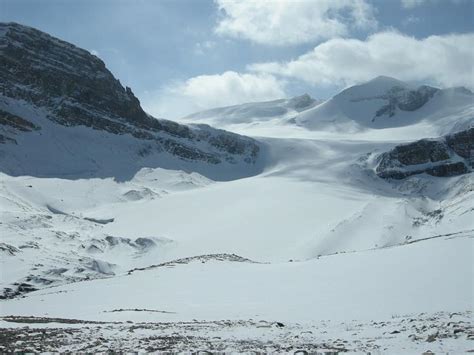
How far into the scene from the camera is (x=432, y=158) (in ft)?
380

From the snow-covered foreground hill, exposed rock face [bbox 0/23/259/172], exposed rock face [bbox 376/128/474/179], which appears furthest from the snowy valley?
exposed rock face [bbox 0/23/259/172]

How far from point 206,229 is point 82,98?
78728mm

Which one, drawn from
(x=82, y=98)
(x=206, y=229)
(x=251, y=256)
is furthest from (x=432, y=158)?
(x=82, y=98)

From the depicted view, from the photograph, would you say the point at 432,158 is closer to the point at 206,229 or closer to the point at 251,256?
the point at 206,229

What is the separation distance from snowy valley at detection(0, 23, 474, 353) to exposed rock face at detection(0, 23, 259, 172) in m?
0.51

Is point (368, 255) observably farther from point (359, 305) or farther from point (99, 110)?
point (99, 110)

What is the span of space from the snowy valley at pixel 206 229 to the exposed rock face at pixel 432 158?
41cm

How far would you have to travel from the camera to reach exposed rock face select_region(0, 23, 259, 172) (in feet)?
395

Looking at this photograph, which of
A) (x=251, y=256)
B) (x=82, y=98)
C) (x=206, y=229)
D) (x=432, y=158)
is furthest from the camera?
(x=82, y=98)

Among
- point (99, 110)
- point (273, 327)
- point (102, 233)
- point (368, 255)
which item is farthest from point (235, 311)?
point (99, 110)

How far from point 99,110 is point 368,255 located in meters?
110

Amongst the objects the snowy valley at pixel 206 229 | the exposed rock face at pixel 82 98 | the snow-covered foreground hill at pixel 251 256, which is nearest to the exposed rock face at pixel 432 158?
the snowy valley at pixel 206 229

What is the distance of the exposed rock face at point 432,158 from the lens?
112m

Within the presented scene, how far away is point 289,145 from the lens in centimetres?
14650
